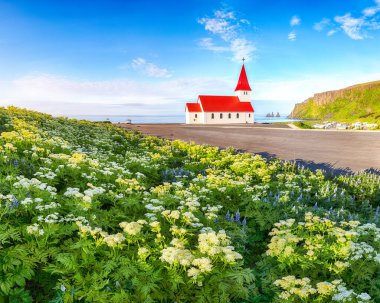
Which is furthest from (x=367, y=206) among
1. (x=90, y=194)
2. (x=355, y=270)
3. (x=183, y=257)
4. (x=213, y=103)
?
(x=213, y=103)

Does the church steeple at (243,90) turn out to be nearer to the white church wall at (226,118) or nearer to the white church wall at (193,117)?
the white church wall at (226,118)

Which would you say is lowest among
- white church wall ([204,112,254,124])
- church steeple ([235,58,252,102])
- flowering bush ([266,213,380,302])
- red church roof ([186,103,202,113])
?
flowering bush ([266,213,380,302])

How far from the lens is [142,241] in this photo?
445 cm

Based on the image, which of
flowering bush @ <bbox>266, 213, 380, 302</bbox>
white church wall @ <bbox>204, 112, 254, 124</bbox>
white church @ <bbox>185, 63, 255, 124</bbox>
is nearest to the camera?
flowering bush @ <bbox>266, 213, 380, 302</bbox>

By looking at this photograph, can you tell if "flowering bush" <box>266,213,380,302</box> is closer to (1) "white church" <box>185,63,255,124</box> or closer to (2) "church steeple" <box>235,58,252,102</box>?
(1) "white church" <box>185,63,255,124</box>

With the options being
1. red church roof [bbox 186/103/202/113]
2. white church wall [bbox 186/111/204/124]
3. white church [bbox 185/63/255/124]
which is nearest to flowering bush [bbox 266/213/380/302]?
white church [bbox 185/63/255/124]

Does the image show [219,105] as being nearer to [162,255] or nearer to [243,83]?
[243,83]


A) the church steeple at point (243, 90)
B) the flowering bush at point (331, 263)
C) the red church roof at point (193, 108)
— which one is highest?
the church steeple at point (243, 90)

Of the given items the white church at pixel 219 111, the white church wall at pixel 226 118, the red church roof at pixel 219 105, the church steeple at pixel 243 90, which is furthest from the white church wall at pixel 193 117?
A: the church steeple at pixel 243 90

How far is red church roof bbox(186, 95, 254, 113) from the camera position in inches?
3093

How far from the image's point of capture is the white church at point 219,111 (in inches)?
3071

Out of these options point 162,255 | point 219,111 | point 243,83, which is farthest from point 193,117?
point 162,255

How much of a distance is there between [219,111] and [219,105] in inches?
93.6

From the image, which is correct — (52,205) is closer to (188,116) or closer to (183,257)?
(183,257)
